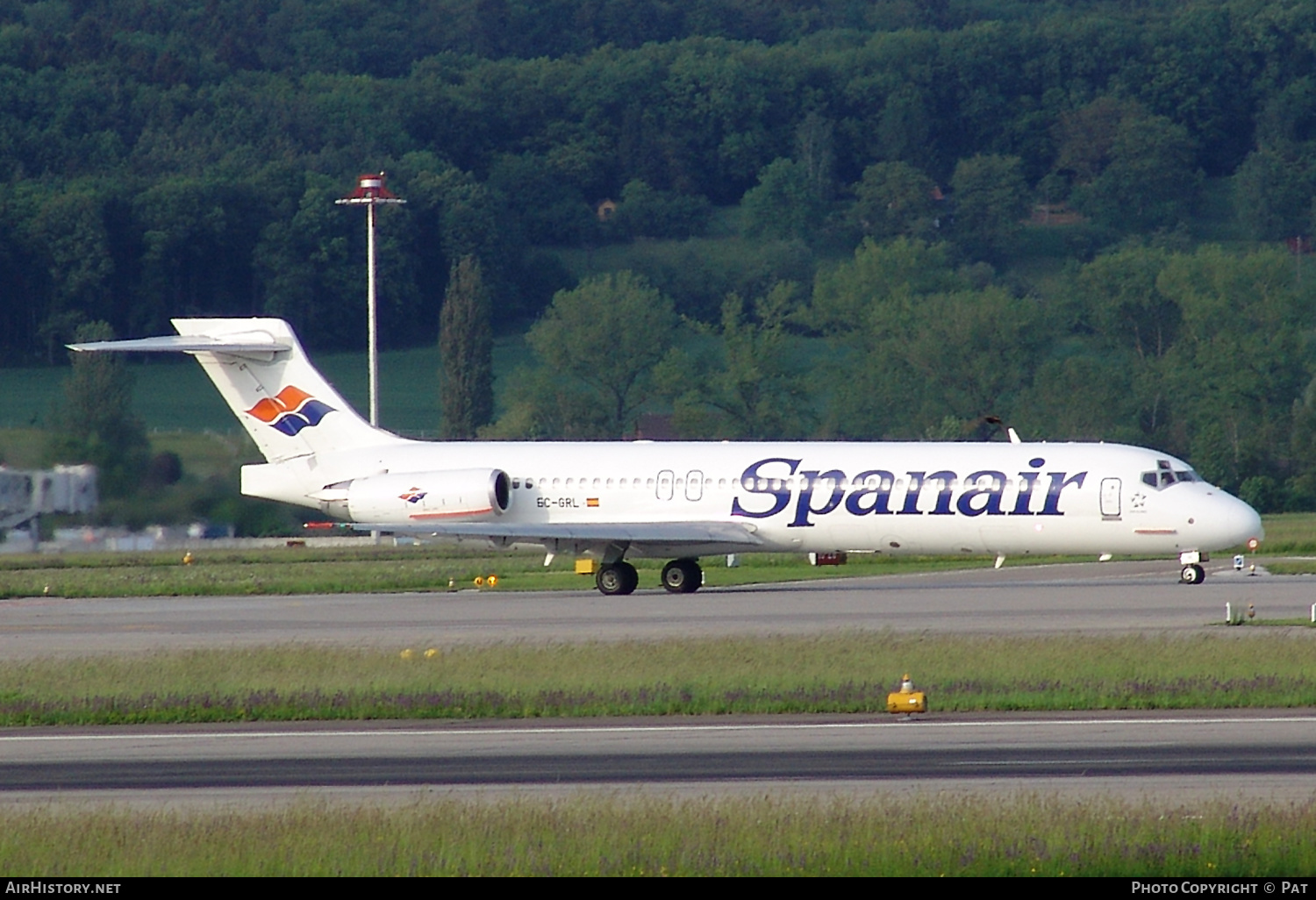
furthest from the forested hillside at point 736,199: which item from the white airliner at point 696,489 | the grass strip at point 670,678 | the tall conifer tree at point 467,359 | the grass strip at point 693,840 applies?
the grass strip at point 693,840

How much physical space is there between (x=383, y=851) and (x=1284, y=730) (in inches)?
389

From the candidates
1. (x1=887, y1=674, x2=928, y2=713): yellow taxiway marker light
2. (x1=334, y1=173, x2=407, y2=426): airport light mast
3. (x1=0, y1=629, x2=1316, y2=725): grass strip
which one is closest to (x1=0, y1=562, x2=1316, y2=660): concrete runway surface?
(x1=0, y1=629, x2=1316, y2=725): grass strip

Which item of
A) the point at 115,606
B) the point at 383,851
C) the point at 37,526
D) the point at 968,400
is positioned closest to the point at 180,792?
the point at 383,851

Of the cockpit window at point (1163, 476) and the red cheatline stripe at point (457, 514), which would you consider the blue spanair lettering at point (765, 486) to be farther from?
the cockpit window at point (1163, 476)

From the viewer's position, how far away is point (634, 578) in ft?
131

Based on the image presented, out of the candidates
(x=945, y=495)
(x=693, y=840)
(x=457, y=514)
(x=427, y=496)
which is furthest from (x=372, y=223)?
(x=693, y=840)

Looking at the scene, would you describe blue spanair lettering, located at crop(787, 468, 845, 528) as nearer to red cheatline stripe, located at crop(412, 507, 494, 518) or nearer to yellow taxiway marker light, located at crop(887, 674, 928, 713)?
red cheatline stripe, located at crop(412, 507, 494, 518)

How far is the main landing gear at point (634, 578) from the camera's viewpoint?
39781 millimetres

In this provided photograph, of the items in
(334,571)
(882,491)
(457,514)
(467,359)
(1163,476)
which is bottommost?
(334,571)

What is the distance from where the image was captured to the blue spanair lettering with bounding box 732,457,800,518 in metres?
38.7

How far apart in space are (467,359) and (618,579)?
60.8 metres

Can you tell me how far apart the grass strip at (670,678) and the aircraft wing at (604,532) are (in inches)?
429

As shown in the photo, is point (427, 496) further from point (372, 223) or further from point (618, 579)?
point (372, 223)

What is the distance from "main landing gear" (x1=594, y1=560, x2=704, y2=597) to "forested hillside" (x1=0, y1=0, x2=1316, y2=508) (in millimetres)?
53852
